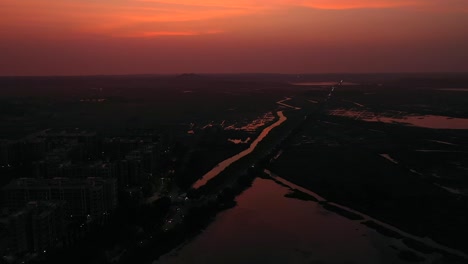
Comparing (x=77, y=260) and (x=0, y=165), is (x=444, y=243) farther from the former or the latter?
(x=0, y=165)

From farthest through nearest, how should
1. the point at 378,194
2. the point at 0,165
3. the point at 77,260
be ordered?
the point at 0,165
the point at 378,194
the point at 77,260

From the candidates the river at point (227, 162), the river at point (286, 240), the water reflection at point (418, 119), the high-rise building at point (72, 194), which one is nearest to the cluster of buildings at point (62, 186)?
the high-rise building at point (72, 194)

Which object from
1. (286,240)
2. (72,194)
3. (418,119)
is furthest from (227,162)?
(418,119)

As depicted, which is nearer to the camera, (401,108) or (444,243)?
(444,243)

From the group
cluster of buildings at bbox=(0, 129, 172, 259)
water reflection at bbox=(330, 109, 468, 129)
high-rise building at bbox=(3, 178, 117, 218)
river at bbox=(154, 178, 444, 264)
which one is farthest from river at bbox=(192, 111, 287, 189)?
water reflection at bbox=(330, 109, 468, 129)

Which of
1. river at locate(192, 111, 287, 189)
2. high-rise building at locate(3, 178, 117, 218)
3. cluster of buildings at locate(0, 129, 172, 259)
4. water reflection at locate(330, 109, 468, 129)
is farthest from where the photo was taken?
water reflection at locate(330, 109, 468, 129)

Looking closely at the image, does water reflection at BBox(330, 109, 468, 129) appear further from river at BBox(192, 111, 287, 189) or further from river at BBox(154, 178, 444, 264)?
river at BBox(154, 178, 444, 264)

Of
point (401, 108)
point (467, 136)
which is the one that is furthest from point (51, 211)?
point (401, 108)

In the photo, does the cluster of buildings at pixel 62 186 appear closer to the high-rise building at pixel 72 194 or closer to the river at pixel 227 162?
the high-rise building at pixel 72 194
